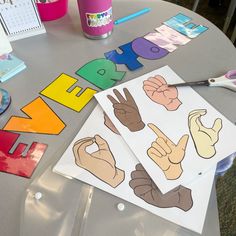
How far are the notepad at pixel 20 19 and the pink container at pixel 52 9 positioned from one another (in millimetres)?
47

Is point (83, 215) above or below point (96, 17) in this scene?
below

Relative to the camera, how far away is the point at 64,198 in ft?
1.34

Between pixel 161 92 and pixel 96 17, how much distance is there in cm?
23

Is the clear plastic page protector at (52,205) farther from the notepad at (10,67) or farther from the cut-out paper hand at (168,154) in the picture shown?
the notepad at (10,67)

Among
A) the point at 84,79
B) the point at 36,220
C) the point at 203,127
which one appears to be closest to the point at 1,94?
the point at 84,79

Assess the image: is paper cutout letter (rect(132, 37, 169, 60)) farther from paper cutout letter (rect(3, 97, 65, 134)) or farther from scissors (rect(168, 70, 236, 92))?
paper cutout letter (rect(3, 97, 65, 134))

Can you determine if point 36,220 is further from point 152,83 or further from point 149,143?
point 152,83

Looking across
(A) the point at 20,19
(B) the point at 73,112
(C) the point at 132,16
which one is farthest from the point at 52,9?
(B) the point at 73,112

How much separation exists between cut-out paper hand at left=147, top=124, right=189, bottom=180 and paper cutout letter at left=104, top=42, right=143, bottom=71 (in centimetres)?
19

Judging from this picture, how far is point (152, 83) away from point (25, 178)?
1.01 feet

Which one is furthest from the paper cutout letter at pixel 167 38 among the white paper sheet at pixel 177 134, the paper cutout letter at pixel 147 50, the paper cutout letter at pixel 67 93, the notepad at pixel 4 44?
the notepad at pixel 4 44

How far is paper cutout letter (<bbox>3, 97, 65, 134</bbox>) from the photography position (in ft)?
1.61

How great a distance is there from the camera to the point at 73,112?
1.69 feet

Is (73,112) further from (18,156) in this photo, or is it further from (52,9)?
(52,9)
